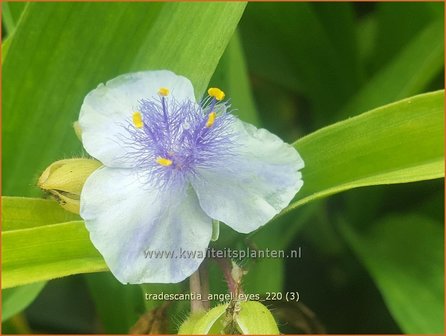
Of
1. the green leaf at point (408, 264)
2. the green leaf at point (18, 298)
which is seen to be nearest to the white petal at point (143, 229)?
the green leaf at point (18, 298)

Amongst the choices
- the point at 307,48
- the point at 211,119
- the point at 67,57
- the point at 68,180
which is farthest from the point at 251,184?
the point at 307,48

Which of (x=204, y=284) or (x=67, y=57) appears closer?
(x=204, y=284)

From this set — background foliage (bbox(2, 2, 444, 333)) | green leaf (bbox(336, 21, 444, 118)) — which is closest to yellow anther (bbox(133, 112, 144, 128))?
background foliage (bbox(2, 2, 444, 333))

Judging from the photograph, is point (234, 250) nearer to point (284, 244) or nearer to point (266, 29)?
point (284, 244)

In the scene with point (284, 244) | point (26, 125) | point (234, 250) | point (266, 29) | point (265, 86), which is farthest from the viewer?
point (265, 86)

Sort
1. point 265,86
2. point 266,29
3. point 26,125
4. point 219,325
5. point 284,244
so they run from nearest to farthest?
point 219,325, point 26,125, point 284,244, point 266,29, point 265,86

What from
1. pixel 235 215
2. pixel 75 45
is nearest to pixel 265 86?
pixel 75 45

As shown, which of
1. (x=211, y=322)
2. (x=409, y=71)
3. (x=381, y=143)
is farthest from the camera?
(x=409, y=71)

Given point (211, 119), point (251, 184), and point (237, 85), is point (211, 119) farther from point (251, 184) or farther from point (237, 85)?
point (237, 85)
